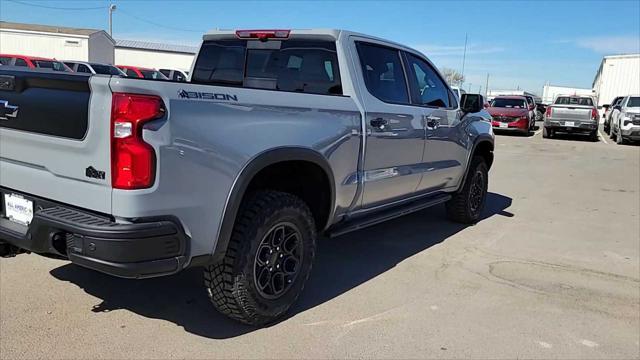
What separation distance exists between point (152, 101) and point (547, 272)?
383cm

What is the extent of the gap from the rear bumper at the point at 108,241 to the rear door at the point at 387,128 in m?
1.82

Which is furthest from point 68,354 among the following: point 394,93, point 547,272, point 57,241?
point 547,272

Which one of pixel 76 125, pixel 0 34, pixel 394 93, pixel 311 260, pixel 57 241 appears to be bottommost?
pixel 311 260

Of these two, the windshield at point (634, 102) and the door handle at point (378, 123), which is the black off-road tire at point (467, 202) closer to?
the door handle at point (378, 123)

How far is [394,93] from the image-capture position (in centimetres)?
460

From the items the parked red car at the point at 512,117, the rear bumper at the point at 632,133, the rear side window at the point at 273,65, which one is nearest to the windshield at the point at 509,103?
the parked red car at the point at 512,117

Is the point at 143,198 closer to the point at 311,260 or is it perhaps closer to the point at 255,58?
the point at 311,260

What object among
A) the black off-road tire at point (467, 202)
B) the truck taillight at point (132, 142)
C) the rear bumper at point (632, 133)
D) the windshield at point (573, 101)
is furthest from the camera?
the windshield at point (573, 101)

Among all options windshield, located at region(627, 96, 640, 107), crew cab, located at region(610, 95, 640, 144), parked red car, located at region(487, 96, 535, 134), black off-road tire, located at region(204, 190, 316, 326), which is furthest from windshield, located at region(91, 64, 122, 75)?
black off-road tire, located at region(204, 190, 316, 326)

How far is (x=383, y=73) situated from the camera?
14.9 feet

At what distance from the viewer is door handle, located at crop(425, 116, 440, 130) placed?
4966 mm

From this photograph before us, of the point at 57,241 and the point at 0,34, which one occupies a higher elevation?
the point at 0,34

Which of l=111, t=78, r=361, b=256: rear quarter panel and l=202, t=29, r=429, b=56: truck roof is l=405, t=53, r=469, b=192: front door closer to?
l=202, t=29, r=429, b=56: truck roof

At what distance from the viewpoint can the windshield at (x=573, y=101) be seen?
21.8 m
